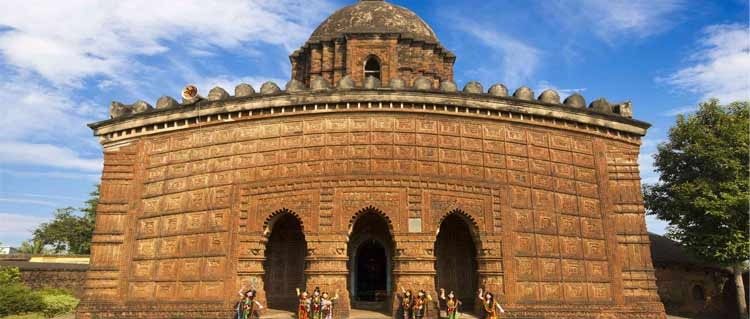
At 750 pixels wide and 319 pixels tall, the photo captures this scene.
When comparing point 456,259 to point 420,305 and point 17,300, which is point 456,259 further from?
point 17,300

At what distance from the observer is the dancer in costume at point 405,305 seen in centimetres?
1458

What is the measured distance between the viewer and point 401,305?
14.9m

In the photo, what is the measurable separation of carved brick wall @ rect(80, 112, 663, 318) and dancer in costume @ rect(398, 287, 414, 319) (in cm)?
49

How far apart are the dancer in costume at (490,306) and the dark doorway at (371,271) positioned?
406 centimetres

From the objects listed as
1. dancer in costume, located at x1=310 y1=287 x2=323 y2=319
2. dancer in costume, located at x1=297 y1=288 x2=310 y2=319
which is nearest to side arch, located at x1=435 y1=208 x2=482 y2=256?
dancer in costume, located at x1=310 y1=287 x2=323 y2=319

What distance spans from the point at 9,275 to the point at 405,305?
18.7 m

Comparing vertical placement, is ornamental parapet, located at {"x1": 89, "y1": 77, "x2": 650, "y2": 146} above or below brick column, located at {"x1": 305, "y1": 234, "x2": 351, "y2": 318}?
above

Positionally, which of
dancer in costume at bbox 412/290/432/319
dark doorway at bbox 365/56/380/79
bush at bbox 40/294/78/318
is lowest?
bush at bbox 40/294/78/318

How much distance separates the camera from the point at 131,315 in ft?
56.0

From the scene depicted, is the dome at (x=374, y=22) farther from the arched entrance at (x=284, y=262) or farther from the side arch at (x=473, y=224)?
the side arch at (x=473, y=224)

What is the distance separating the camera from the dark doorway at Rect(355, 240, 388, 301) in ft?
58.7

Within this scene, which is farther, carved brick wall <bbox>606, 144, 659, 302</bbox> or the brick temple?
carved brick wall <bbox>606, 144, 659, 302</bbox>

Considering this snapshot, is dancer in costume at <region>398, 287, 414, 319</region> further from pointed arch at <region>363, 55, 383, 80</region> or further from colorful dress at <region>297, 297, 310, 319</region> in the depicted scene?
pointed arch at <region>363, 55, 383, 80</region>

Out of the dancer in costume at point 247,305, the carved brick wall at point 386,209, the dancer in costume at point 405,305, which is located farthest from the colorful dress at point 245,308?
the dancer in costume at point 405,305
